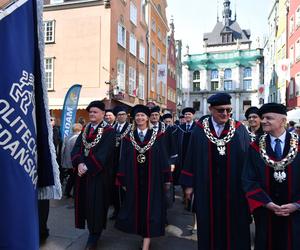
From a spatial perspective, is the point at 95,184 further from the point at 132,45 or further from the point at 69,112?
the point at 132,45

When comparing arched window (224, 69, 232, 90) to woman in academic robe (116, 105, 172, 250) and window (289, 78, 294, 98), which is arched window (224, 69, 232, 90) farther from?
woman in academic robe (116, 105, 172, 250)

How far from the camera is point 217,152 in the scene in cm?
388

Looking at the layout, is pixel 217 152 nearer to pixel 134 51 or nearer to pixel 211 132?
pixel 211 132

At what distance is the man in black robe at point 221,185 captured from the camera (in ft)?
12.5

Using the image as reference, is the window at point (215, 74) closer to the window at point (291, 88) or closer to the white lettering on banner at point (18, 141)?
the window at point (291, 88)

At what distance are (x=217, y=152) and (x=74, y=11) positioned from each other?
1842 cm

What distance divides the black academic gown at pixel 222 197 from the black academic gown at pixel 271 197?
37cm

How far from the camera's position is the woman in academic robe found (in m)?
4.50

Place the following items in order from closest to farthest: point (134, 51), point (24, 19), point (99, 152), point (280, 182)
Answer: point (24, 19)
point (280, 182)
point (99, 152)
point (134, 51)

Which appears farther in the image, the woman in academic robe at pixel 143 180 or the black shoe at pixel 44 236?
the black shoe at pixel 44 236

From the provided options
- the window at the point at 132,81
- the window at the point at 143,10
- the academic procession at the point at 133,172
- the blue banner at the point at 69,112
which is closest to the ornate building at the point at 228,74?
the window at the point at 143,10

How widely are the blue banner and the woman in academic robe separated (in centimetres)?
519

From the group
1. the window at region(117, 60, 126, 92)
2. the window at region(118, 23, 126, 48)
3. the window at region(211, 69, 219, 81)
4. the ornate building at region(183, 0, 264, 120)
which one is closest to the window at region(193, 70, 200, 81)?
the ornate building at region(183, 0, 264, 120)

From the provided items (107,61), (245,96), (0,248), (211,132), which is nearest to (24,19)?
(0,248)
